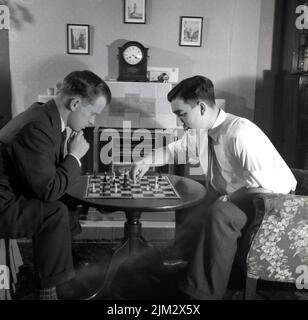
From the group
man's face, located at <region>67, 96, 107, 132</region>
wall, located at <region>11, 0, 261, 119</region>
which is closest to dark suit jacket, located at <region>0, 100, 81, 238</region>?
man's face, located at <region>67, 96, 107, 132</region>

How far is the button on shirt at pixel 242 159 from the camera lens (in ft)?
4.87

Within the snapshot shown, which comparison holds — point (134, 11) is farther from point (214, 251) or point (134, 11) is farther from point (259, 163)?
point (214, 251)

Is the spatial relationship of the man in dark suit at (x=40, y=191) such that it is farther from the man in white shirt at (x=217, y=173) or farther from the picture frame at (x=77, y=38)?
the picture frame at (x=77, y=38)

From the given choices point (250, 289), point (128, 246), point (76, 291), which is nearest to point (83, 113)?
point (128, 246)

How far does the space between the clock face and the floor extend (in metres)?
1.17

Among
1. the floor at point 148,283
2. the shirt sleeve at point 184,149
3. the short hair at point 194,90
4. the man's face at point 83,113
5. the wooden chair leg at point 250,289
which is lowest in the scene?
the floor at point 148,283

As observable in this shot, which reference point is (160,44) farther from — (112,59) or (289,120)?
(289,120)

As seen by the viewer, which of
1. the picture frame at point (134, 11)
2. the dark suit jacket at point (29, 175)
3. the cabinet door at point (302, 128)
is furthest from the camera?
the picture frame at point (134, 11)

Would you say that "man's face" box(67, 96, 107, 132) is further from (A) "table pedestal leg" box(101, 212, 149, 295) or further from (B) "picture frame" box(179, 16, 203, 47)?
(B) "picture frame" box(179, 16, 203, 47)

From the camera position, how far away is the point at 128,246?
5.33 feet

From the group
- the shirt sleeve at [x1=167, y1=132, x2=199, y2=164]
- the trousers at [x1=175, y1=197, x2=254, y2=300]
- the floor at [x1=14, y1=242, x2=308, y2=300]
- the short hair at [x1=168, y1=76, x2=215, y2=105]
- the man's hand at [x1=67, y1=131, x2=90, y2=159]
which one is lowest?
the floor at [x1=14, y1=242, x2=308, y2=300]

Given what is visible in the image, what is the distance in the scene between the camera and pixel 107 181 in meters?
1.66

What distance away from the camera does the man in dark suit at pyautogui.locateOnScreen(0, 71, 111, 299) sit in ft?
4.09

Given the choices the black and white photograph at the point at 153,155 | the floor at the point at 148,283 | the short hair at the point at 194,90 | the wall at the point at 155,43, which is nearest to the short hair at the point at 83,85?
the black and white photograph at the point at 153,155
